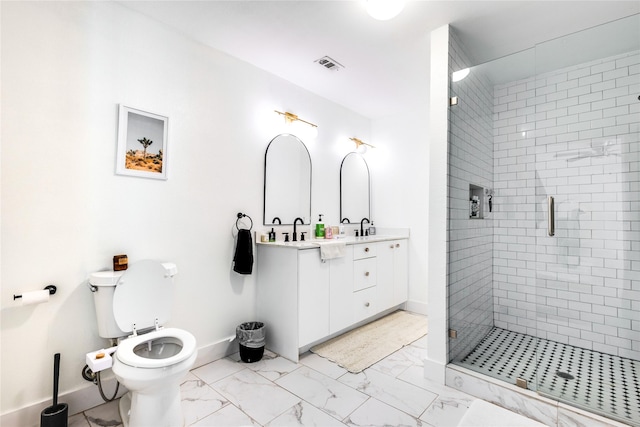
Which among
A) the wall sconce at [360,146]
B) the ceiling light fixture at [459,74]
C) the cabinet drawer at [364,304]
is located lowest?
the cabinet drawer at [364,304]

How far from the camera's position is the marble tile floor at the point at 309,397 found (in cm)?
177

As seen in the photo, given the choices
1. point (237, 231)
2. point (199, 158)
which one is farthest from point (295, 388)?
point (199, 158)

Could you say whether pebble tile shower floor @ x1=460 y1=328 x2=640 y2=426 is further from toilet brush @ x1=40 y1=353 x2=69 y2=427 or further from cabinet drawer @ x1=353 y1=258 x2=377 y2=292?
toilet brush @ x1=40 y1=353 x2=69 y2=427

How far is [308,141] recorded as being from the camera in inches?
131

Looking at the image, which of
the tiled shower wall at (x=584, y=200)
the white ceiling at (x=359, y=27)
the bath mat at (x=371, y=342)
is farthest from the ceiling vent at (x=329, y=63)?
the bath mat at (x=371, y=342)

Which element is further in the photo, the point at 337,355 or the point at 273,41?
the point at 337,355

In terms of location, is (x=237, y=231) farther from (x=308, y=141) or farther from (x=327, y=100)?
(x=327, y=100)

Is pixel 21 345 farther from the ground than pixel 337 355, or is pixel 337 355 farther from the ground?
pixel 21 345

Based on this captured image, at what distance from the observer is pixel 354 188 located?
3941 millimetres

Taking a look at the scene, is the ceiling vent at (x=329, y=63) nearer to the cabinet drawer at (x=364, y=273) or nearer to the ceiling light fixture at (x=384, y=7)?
the ceiling light fixture at (x=384, y=7)

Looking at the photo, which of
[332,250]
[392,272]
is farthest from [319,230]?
[392,272]

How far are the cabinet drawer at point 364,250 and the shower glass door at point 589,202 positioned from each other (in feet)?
5.07

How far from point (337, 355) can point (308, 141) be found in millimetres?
2172

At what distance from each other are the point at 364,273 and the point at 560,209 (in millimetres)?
1777
